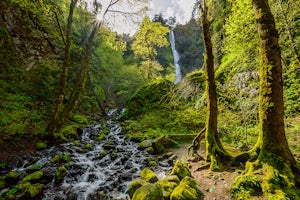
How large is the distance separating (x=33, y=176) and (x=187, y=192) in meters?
4.64

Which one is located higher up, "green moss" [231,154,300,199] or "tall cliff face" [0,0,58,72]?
"tall cliff face" [0,0,58,72]

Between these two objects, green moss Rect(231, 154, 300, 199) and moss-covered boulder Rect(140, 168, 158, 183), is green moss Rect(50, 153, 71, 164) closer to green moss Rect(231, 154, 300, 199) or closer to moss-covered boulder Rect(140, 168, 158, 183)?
moss-covered boulder Rect(140, 168, 158, 183)

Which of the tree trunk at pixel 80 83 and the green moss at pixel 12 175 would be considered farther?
the tree trunk at pixel 80 83

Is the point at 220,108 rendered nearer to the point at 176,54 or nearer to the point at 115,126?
the point at 115,126

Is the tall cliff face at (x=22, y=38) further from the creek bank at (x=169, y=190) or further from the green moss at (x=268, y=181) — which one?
the green moss at (x=268, y=181)

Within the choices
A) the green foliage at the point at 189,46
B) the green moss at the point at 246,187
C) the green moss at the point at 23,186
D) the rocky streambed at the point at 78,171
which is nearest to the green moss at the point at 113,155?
the rocky streambed at the point at 78,171

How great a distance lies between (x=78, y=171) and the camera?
6398 millimetres

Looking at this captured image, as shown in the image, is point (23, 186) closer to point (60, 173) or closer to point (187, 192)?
point (60, 173)

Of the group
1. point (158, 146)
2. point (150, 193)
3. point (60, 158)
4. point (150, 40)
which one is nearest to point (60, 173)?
point (60, 158)

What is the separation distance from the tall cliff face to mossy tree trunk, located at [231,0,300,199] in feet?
41.0

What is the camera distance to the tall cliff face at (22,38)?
12398 millimetres

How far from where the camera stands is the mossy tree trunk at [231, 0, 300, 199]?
3.46m

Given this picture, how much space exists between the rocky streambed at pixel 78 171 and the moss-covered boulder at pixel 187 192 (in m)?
1.74

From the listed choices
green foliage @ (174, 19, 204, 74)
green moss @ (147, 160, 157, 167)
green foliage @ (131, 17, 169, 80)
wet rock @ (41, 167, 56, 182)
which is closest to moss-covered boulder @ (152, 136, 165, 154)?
green moss @ (147, 160, 157, 167)
